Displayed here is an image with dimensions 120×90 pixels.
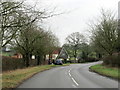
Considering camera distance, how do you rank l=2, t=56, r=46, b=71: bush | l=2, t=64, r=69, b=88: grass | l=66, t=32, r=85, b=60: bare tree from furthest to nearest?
l=66, t=32, r=85, b=60: bare tree, l=2, t=56, r=46, b=71: bush, l=2, t=64, r=69, b=88: grass

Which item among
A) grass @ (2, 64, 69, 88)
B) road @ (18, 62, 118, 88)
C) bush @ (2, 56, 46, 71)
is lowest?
road @ (18, 62, 118, 88)

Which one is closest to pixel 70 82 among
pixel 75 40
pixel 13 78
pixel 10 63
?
pixel 13 78

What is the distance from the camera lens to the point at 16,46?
44594 millimetres

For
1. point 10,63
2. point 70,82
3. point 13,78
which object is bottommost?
point 70,82

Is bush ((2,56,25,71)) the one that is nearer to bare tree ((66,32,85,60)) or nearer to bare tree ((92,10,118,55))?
bare tree ((92,10,118,55))

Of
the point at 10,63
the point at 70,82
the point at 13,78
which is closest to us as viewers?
the point at 70,82

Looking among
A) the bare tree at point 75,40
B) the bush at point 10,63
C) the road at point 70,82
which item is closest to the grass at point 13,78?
the road at point 70,82

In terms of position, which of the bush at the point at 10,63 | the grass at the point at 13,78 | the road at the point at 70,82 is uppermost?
the bush at the point at 10,63

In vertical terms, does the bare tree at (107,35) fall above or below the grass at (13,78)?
above

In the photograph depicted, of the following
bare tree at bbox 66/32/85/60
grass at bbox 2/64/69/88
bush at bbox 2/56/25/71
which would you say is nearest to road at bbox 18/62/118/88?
grass at bbox 2/64/69/88

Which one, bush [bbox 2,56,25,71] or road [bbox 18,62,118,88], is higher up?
bush [bbox 2,56,25,71]

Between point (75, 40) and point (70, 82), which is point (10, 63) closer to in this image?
point (70, 82)

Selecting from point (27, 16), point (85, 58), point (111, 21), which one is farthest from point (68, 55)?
point (27, 16)

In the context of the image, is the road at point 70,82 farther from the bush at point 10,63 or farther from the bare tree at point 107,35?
the bare tree at point 107,35
